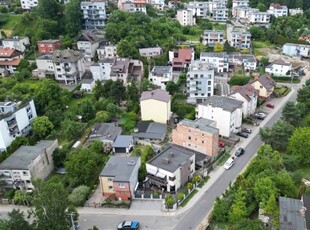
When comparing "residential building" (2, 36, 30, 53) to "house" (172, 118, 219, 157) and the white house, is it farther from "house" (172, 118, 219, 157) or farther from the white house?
"house" (172, 118, 219, 157)

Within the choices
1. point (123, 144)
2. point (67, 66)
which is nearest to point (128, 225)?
point (123, 144)

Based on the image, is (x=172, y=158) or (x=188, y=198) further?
(x=172, y=158)

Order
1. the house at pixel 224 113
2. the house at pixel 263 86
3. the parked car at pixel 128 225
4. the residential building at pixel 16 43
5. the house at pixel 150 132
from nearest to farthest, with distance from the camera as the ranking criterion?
the parked car at pixel 128 225 → the house at pixel 224 113 → the house at pixel 150 132 → the house at pixel 263 86 → the residential building at pixel 16 43

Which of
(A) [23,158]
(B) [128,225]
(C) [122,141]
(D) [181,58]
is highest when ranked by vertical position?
(D) [181,58]

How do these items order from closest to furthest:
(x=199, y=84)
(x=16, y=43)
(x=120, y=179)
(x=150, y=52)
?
(x=120, y=179)
(x=199, y=84)
(x=150, y=52)
(x=16, y=43)

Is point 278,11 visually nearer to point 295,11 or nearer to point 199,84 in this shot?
point 295,11

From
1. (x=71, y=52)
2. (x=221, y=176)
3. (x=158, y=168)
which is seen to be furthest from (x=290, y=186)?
(x=71, y=52)

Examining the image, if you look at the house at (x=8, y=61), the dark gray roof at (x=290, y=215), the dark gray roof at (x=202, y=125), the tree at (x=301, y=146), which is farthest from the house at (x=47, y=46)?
the dark gray roof at (x=290, y=215)

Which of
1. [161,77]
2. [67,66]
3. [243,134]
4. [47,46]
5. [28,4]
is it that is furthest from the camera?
[28,4]

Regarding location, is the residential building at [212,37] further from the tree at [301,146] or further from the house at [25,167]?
the house at [25,167]
